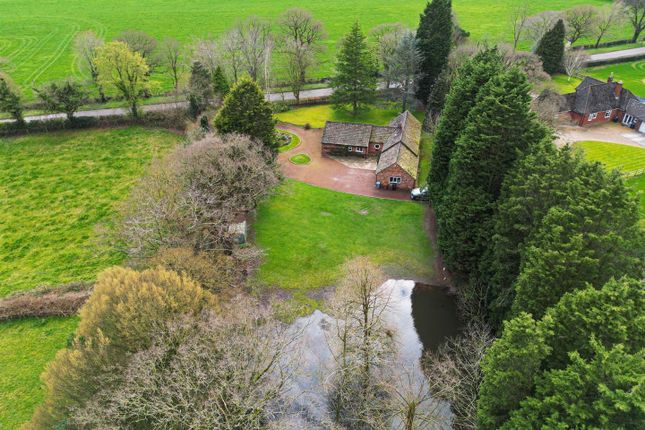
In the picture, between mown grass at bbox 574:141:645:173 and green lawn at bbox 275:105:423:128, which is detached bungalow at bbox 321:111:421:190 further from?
mown grass at bbox 574:141:645:173

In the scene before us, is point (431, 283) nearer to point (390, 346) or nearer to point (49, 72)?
point (390, 346)

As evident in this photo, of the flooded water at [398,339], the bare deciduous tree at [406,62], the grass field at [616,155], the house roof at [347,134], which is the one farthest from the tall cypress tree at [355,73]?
the flooded water at [398,339]

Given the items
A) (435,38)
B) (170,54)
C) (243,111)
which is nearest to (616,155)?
(435,38)

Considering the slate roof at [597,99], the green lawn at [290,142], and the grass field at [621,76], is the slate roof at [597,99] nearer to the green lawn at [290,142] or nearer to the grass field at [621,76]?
the grass field at [621,76]

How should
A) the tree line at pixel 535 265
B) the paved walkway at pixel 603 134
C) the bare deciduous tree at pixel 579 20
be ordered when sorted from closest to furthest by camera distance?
the tree line at pixel 535 265
the paved walkway at pixel 603 134
the bare deciduous tree at pixel 579 20

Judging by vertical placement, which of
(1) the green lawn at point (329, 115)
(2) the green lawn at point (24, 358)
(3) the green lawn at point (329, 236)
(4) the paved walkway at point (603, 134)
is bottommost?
(2) the green lawn at point (24, 358)

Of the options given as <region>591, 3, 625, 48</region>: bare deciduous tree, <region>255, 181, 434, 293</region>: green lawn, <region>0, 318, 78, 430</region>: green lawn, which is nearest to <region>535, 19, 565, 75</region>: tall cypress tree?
<region>591, 3, 625, 48</region>: bare deciduous tree
